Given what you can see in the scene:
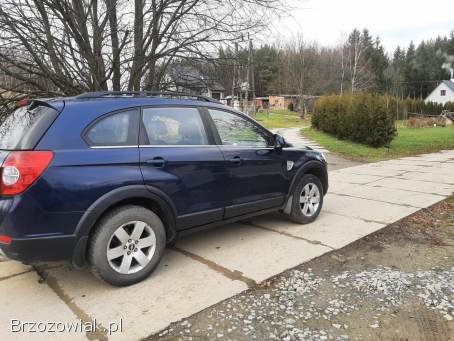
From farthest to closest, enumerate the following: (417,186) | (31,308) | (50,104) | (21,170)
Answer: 1. (417,186)
2. (50,104)
3. (31,308)
4. (21,170)

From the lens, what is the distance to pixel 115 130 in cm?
350

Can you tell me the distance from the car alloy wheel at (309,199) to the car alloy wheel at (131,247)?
2372 mm

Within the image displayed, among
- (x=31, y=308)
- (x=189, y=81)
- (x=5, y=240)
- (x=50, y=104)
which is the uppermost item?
(x=189, y=81)

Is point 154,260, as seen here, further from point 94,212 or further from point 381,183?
point 381,183

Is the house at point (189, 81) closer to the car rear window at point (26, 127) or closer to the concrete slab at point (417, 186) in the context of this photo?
the concrete slab at point (417, 186)

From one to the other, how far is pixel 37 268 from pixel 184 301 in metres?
1.64

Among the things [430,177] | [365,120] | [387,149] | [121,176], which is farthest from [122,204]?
[365,120]

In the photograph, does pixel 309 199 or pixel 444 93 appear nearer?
pixel 309 199

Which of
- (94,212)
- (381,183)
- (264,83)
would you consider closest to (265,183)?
(94,212)

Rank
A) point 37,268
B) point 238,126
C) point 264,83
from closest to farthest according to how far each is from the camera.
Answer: point 37,268 < point 238,126 < point 264,83

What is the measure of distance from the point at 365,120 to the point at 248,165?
12.4 m

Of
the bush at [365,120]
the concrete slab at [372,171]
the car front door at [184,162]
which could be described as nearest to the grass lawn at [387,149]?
the bush at [365,120]

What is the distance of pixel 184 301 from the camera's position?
327 cm

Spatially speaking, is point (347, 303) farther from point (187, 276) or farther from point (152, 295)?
point (152, 295)
